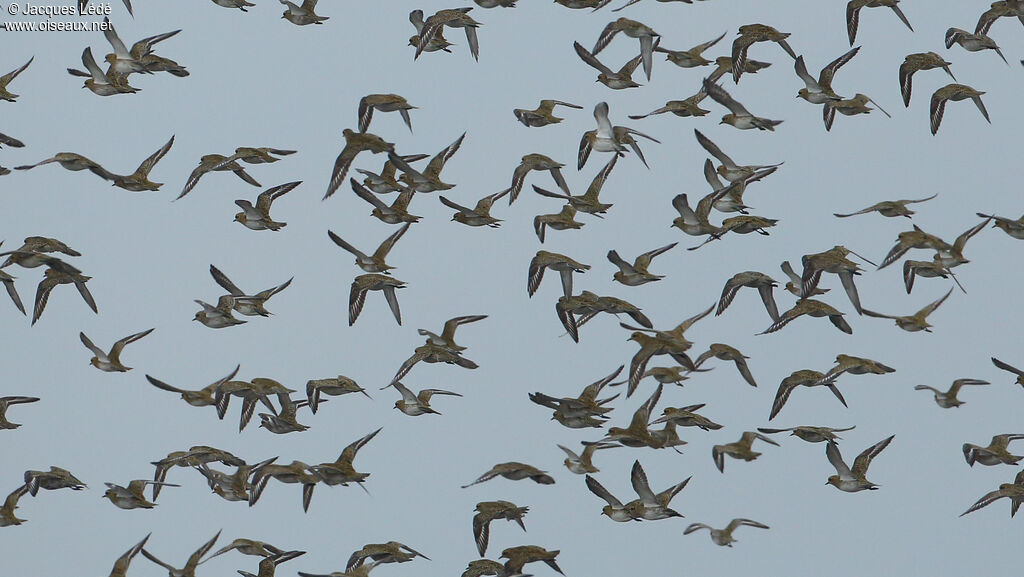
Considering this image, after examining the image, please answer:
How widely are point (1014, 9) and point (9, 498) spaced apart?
24.1 metres

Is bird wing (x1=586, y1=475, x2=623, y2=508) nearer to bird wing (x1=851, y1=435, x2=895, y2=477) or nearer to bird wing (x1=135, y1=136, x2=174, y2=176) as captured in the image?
bird wing (x1=851, y1=435, x2=895, y2=477)

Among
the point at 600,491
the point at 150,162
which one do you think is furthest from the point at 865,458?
the point at 150,162

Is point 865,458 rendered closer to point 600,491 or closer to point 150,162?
point 600,491

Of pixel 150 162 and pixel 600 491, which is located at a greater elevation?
pixel 150 162

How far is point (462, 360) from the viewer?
121ft

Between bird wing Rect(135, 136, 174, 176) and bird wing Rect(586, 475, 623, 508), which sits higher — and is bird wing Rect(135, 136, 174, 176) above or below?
above

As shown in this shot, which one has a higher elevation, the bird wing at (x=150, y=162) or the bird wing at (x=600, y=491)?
the bird wing at (x=150, y=162)

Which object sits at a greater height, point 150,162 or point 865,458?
point 150,162

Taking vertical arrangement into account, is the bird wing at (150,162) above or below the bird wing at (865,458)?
above

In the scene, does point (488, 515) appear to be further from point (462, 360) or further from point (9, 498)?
point (9, 498)

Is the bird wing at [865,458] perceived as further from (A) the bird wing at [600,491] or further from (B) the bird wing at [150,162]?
(B) the bird wing at [150,162]

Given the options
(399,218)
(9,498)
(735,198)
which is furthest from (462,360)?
(9,498)

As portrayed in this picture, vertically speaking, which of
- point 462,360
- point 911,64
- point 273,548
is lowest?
point 273,548

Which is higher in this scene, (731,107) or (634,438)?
(731,107)
